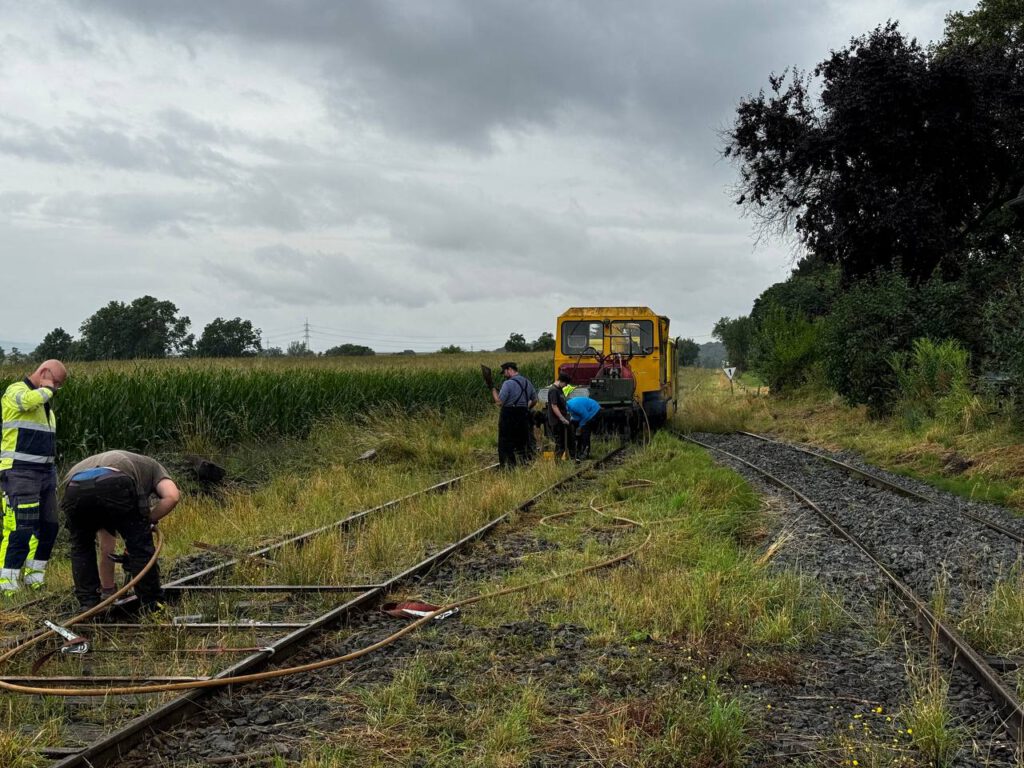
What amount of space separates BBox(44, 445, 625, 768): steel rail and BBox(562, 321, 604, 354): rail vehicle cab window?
1226 cm

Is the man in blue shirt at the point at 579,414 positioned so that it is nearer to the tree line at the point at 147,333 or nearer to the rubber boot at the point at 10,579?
the rubber boot at the point at 10,579

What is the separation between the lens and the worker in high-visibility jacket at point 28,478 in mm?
7324

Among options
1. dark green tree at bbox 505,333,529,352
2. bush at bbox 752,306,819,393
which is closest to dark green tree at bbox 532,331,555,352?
dark green tree at bbox 505,333,529,352

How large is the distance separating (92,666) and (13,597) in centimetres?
217

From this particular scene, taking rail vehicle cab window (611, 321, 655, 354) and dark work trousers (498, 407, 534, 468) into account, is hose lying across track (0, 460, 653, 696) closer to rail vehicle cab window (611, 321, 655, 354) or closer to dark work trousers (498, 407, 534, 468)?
dark work trousers (498, 407, 534, 468)

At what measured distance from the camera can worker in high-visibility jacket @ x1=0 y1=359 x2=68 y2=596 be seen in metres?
7.32

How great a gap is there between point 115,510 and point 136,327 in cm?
6686

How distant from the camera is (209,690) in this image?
453 centimetres

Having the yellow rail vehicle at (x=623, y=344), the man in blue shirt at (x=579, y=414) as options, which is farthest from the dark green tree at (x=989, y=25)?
the man in blue shirt at (x=579, y=414)

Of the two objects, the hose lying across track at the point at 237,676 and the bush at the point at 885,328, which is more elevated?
the bush at the point at 885,328

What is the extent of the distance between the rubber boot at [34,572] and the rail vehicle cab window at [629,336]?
46.1 ft

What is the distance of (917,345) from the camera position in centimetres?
1927

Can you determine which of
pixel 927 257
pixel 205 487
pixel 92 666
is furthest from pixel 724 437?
pixel 92 666

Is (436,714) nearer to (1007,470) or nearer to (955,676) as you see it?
(955,676)
